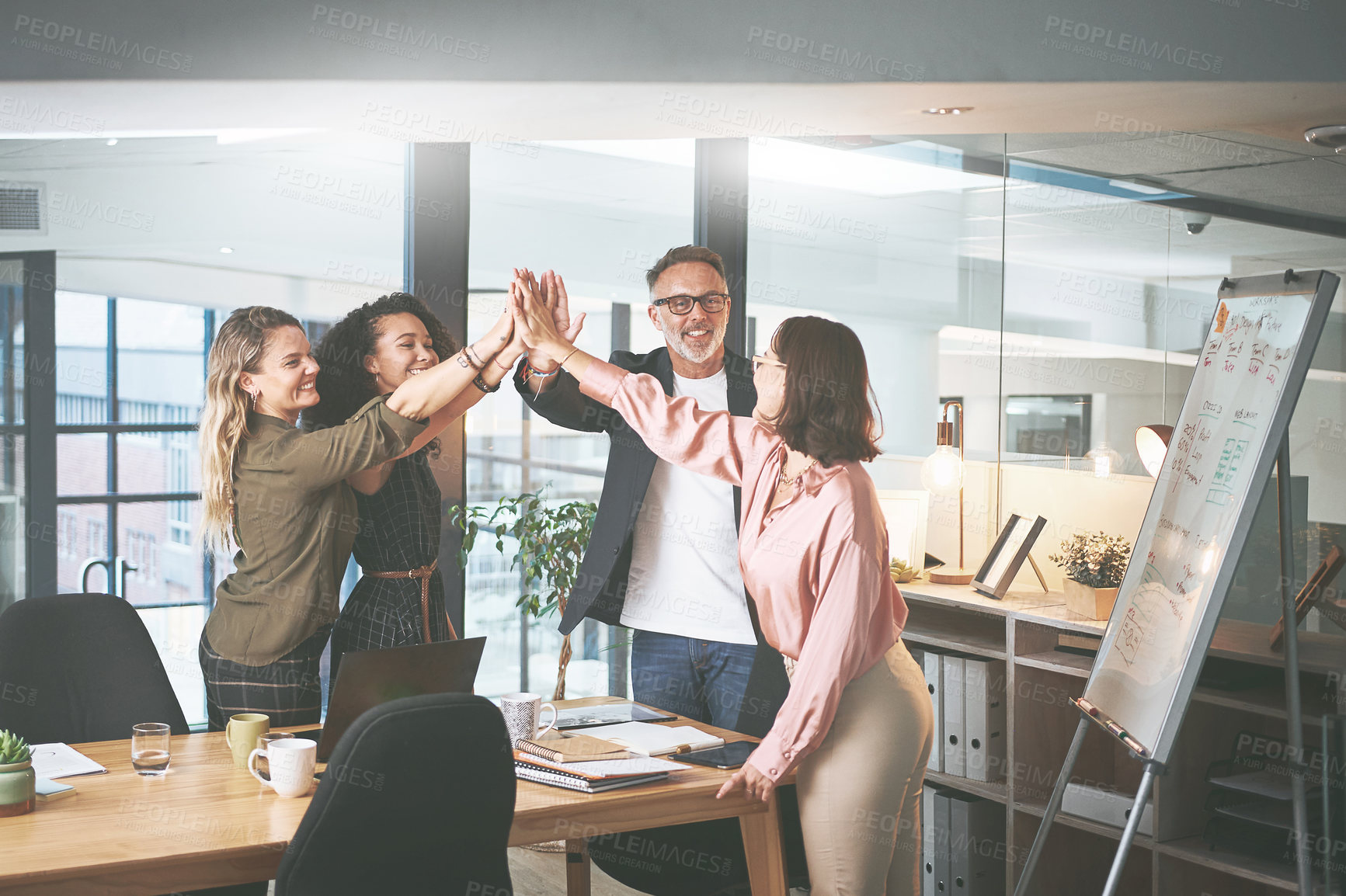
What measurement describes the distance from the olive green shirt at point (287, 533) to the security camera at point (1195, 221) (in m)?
2.56

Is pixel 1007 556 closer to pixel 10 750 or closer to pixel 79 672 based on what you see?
pixel 79 672

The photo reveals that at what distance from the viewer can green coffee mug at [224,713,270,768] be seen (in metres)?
2.14

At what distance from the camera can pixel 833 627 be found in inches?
81.5

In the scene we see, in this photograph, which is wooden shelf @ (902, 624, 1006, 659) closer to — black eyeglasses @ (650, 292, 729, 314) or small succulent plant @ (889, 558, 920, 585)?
small succulent plant @ (889, 558, 920, 585)

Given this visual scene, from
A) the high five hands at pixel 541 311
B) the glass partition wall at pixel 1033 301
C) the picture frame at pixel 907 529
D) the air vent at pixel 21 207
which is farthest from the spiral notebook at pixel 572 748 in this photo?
the air vent at pixel 21 207

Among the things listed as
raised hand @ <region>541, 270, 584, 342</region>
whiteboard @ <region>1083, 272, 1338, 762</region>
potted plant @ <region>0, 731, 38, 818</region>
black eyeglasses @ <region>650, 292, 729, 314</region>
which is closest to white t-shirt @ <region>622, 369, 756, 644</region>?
black eyeglasses @ <region>650, 292, 729, 314</region>

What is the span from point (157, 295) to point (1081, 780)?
3119 millimetres

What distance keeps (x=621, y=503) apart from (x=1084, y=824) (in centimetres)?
155

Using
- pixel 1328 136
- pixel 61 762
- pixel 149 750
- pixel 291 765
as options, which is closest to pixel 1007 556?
pixel 1328 136

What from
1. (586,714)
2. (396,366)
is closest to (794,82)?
(396,366)

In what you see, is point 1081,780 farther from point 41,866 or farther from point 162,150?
point 162,150

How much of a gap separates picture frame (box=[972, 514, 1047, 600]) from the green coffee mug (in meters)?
2.17

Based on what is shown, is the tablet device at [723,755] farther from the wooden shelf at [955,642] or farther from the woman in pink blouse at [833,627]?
the wooden shelf at [955,642]

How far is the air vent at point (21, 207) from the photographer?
3332 millimetres
